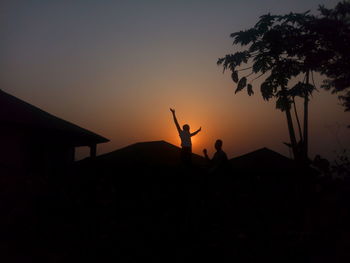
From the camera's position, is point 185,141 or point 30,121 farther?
point 30,121

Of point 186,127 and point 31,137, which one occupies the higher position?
point 31,137

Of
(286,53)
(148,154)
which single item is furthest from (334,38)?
(148,154)

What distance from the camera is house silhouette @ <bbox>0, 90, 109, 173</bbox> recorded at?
1423 cm

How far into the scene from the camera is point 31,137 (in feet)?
50.9

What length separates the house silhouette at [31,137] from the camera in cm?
1423

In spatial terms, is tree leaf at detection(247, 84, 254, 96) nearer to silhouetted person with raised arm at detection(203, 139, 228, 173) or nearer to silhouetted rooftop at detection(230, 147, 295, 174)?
silhouetted rooftop at detection(230, 147, 295, 174)

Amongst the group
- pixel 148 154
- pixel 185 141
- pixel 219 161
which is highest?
pixel 148 154

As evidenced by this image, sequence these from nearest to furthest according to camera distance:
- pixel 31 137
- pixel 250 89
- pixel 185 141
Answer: pixel 185 141, pixel 31 137, pixel 250 89

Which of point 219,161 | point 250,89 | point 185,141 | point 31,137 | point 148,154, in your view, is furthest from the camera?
A: point 250,89

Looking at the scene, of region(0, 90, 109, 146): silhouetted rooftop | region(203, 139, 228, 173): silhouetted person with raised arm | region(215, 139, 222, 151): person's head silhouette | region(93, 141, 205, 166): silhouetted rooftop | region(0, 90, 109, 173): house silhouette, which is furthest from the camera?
region(0, 90, 109, 173): house silhouette

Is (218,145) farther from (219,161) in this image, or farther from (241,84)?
(241,84)

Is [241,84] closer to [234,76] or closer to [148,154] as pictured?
[234,76]

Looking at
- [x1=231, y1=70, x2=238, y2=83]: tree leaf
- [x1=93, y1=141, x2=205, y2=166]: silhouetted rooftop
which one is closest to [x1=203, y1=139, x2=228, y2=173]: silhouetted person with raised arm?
[x1=93, y1=141, x2=205, y2=166]: silhouetted rooftop

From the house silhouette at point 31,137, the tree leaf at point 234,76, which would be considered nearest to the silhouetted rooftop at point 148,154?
the house silhouette at point 31,137
